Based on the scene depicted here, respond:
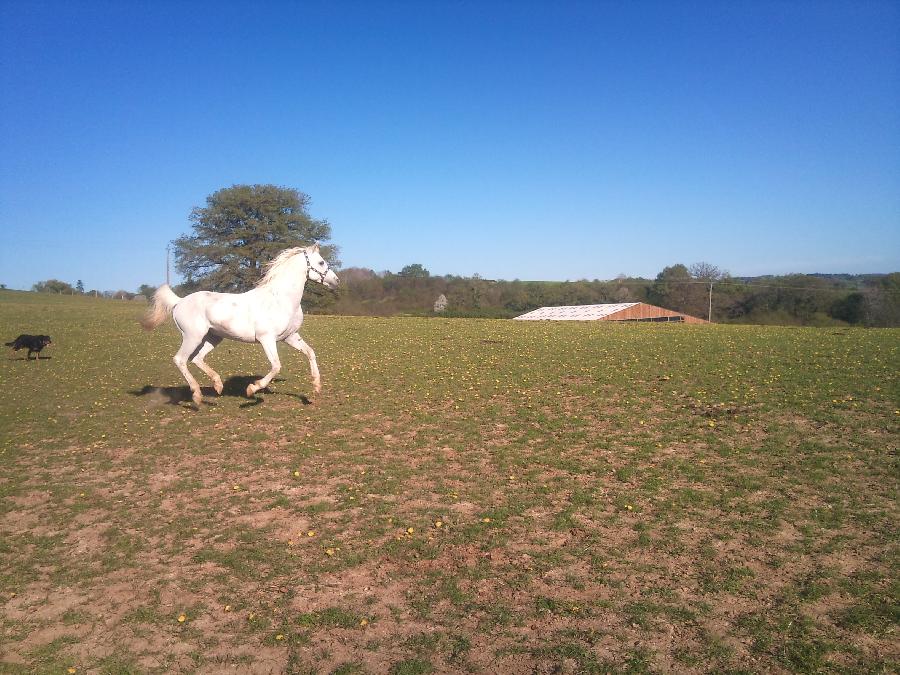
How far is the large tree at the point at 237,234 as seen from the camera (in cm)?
5988

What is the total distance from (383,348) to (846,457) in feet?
60.5

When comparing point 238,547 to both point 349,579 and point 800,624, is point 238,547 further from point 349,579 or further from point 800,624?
point 800,624

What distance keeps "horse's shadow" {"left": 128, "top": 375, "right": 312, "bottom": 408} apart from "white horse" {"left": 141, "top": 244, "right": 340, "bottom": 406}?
1.01m

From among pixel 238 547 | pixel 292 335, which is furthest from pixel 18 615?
pixel 292 335

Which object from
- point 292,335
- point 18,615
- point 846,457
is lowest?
point 18,615

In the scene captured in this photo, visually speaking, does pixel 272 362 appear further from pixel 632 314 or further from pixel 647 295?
pixel 647 295

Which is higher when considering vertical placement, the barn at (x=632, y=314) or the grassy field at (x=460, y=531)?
the barn at (x=632, y=314)

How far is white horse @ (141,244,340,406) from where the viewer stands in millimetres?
12188

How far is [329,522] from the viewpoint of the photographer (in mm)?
6758

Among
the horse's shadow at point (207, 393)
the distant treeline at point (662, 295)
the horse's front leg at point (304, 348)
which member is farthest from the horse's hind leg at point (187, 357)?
the distant treeline at point (662, 295)

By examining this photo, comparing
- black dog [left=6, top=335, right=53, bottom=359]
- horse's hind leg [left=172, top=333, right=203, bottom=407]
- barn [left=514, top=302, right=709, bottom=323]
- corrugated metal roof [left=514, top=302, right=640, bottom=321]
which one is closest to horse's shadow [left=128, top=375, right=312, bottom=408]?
horse's hind leg [left=172, top=333, right=203, bottom=407]

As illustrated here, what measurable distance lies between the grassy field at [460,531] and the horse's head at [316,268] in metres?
2.89

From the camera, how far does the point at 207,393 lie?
14.5 meters

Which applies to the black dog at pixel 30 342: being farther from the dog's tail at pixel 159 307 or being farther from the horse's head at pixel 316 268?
the horse's head at pixel 316 268
